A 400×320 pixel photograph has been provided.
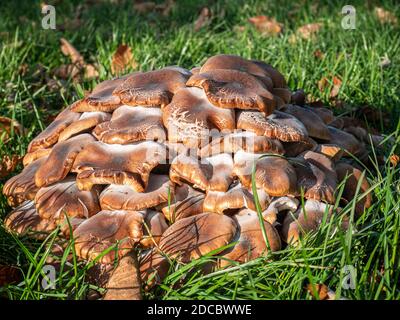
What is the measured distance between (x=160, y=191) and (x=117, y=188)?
0.68 feet

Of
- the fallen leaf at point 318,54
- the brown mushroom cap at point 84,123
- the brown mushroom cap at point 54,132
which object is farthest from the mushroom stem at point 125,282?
the fallen leaf at point 318,54

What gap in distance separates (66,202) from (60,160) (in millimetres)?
223

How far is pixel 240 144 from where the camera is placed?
8.38ft

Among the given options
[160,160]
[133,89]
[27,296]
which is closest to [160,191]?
[160,160]

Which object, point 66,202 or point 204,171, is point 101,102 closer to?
point 66,202

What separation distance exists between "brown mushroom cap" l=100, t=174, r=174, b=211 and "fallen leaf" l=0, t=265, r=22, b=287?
0.48 meters

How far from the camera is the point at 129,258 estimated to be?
2.35 metres

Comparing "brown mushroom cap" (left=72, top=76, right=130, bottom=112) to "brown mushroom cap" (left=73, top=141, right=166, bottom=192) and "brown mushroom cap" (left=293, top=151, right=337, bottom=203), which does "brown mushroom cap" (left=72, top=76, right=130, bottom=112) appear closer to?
"brown mushroom cap" (left=73, top=141, right=166, bottom=192)

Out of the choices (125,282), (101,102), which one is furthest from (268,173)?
(101,102)

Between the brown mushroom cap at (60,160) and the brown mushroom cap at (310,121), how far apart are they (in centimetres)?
107

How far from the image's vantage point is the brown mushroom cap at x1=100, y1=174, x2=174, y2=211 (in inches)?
97.0

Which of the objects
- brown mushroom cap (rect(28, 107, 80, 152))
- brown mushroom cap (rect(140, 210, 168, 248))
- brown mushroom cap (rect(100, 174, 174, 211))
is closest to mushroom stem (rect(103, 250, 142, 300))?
brown mushroom cap (rect(140, 210, 168, 248))

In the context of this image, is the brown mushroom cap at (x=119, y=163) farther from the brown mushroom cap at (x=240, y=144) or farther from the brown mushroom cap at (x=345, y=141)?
the brown mushroom cap at (x=345, y=141)

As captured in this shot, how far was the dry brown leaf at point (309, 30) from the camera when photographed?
5391mm
